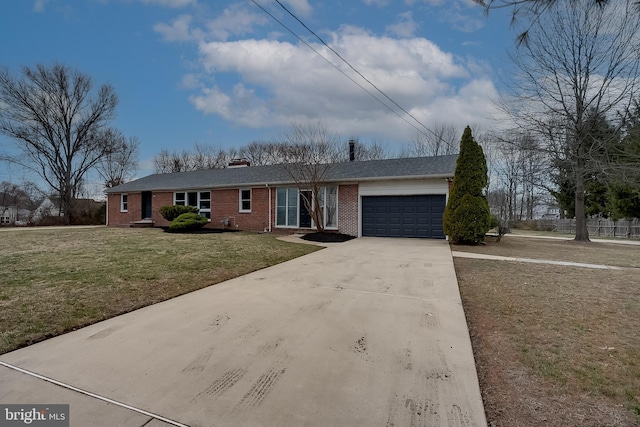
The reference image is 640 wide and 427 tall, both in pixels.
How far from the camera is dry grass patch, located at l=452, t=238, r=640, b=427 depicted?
223 cm

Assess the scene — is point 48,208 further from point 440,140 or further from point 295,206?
point 440,140

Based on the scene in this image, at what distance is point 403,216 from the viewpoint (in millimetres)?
13609

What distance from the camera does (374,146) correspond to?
30906 millimetres

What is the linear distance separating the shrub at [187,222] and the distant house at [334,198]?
1547mm

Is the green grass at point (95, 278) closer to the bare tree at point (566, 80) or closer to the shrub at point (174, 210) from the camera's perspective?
the shrub at point (174, 210)

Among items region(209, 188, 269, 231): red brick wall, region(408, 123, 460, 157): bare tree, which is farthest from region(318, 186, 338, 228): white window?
region(408, 123, 460, 157): bare tree

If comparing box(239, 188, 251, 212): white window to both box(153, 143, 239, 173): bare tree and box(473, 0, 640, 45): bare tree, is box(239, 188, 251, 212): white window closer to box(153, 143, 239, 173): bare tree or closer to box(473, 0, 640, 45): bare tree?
box(473, 0, 640, 45): bare tree

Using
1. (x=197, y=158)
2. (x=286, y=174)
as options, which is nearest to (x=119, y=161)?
(x=197, y=158)

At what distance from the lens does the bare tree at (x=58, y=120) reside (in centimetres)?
2539

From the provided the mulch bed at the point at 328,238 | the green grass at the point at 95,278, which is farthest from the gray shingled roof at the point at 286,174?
the green grass at the point at 95,278

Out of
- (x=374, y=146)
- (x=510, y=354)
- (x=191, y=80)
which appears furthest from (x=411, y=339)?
(x=374, y=146)

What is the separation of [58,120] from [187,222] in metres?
21.4

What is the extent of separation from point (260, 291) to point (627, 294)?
5.85 metres

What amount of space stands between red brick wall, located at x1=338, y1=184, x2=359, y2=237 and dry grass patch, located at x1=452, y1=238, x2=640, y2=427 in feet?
27.0
